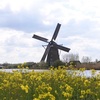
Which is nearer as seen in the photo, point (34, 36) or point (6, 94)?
point (6, 94)

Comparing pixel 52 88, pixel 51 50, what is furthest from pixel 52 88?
pixel 51 50

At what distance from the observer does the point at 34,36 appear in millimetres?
47312

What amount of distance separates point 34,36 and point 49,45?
2242 millimetres

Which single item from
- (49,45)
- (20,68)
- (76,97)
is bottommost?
(76,97)

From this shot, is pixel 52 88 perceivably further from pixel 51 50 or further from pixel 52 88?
pixel 51 50

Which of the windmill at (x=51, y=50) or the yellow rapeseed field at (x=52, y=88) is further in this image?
the windmill at (x=51, y=50)

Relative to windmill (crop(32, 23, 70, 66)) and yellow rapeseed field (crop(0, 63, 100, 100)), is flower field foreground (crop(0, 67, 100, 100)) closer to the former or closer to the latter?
yellow rapeseed field (crop(0, 63, 100, 100))

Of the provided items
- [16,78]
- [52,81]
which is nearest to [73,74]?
[52,81]

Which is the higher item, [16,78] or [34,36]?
[34,36]

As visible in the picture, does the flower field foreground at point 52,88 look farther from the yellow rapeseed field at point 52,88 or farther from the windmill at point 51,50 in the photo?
the windmill at point 51,50

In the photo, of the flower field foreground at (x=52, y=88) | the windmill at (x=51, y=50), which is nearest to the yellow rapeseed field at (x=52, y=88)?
the flower field foreground at (x=52, y=88)

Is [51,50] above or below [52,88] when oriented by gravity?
above

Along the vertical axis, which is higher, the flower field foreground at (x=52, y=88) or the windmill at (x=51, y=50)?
the windmill at (x=51, y=50)

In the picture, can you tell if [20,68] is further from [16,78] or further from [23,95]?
[23,95]
